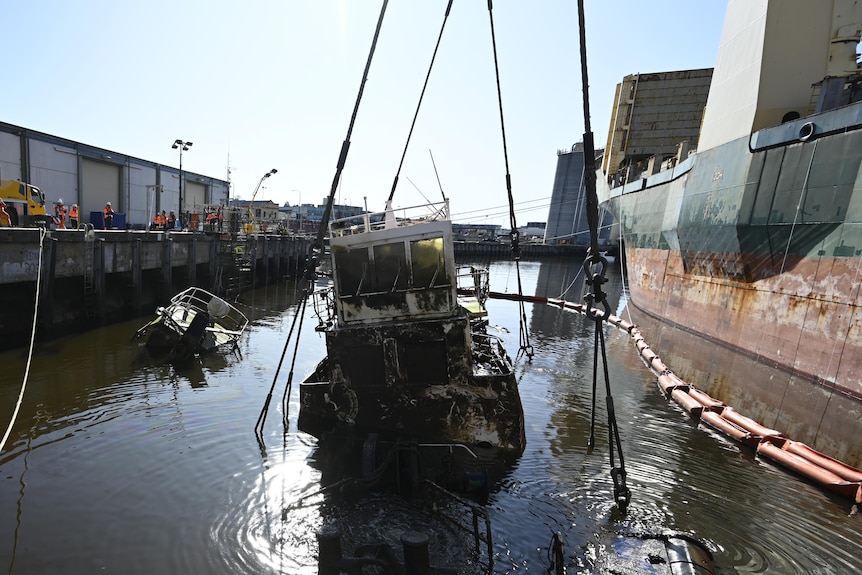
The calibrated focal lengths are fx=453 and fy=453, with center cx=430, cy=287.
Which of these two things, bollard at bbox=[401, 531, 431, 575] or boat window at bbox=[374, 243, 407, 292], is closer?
bollard at bbox=[401, 531, 431, 575]

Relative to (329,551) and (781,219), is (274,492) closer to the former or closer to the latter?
(329,551)

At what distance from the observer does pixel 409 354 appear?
8.10 meters

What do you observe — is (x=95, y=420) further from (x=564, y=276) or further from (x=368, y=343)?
(x=564, y=276)

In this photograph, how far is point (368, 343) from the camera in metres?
8.12

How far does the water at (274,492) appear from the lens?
5934 mm

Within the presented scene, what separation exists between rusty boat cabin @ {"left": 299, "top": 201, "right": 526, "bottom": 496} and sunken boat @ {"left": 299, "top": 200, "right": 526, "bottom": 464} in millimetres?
18

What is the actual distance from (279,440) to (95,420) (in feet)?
13.3

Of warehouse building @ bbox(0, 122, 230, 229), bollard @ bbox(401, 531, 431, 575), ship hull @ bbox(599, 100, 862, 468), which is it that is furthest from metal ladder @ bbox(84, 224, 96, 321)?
ship hull @ bbox(599, 100, 862, 468)

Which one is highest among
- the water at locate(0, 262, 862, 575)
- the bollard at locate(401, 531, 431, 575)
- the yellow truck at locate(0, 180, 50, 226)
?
the yellow truck at locate(0, 180, 50, 226)

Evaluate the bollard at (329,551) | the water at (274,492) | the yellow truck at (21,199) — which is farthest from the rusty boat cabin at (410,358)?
the yellow truck at (21,199)

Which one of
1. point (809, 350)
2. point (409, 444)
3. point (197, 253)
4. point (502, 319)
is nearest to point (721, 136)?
point (809, 350)

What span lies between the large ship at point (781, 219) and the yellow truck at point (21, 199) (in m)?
27.4

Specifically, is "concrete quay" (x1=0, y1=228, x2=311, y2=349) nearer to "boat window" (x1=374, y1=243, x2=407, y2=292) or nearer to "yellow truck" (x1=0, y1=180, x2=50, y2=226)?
"yellow truck" (x1=0, y1=180, x2=50, y2=226)

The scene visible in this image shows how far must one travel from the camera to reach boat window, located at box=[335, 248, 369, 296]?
845cm
